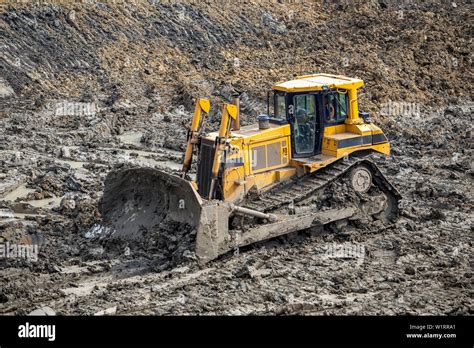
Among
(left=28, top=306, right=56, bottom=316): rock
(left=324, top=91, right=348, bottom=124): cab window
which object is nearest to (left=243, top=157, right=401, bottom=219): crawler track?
(left=324, top=91, right=348, bottom=124): cab window

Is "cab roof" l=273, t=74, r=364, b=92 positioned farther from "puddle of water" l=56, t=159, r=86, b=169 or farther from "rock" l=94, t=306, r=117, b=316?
"puddle of water" l=56, t=159, r=86, b=169

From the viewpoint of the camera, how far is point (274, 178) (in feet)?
48.0

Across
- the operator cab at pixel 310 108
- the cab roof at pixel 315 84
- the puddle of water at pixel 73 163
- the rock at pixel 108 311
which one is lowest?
the rock at pixel 108 311

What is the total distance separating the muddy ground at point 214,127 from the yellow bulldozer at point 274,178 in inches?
16.7

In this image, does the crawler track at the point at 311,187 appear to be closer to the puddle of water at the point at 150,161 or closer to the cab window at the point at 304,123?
the cab window at the point at 304,123

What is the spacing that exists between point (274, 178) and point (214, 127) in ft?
27.3

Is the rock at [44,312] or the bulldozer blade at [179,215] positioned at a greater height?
the bulldozer blade at [179,215]

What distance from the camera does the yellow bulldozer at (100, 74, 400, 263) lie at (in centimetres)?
1374

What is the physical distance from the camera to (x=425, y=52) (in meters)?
27.3

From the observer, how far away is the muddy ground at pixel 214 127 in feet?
40.1

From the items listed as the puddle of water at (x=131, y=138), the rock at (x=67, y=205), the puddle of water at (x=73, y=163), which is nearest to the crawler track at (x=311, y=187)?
the rock at (x=67, y=205)

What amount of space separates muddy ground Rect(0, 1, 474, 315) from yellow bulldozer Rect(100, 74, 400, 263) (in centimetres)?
42
